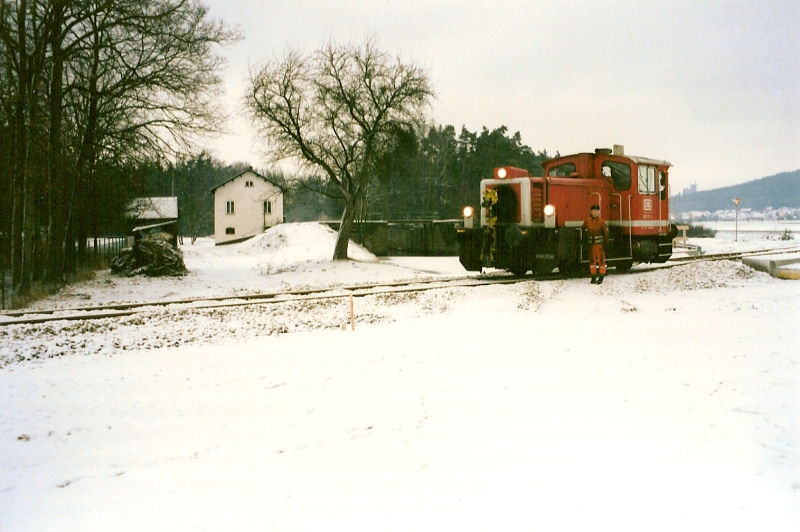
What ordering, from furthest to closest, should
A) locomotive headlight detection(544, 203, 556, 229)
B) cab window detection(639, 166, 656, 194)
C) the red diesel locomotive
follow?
cab window detection(639, 166, 656, 194) < the red diesel locomotive < locomotive headlight detection(544, 203, 556, 229)

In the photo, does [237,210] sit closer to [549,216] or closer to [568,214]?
[568,214]

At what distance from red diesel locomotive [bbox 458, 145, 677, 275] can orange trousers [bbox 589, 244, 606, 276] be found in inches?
25.0

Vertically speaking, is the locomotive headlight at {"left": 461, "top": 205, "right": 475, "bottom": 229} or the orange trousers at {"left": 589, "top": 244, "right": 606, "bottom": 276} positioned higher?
the locomotive headlight at {"left": 461, "top": 205, "right": 475, "bottom": 229}

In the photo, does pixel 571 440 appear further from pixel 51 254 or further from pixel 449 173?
pixel 449 173

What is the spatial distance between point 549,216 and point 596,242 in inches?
56.2

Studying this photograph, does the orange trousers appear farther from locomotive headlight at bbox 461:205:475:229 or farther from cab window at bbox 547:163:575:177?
locomotive headlight at bbox 461:205:475:229

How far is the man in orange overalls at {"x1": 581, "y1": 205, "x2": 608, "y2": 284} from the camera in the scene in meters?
13.9

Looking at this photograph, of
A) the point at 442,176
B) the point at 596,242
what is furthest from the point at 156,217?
the point at 596,242

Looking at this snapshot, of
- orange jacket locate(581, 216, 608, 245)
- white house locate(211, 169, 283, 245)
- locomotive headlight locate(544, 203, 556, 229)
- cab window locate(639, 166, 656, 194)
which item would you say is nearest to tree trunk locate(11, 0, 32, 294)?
locomotive headlight locate(544, 203, 556, 229)

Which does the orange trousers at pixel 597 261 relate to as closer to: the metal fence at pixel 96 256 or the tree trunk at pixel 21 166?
Answer: the tree trunk at pixel 21 166

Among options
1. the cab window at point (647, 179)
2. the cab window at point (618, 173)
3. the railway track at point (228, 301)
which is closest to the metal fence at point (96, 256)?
the railway track at point (228, 301)

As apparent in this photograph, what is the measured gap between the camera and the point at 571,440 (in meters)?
4.62

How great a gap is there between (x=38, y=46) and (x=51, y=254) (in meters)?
6.09

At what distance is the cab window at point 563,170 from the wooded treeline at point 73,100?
11.9 meters
